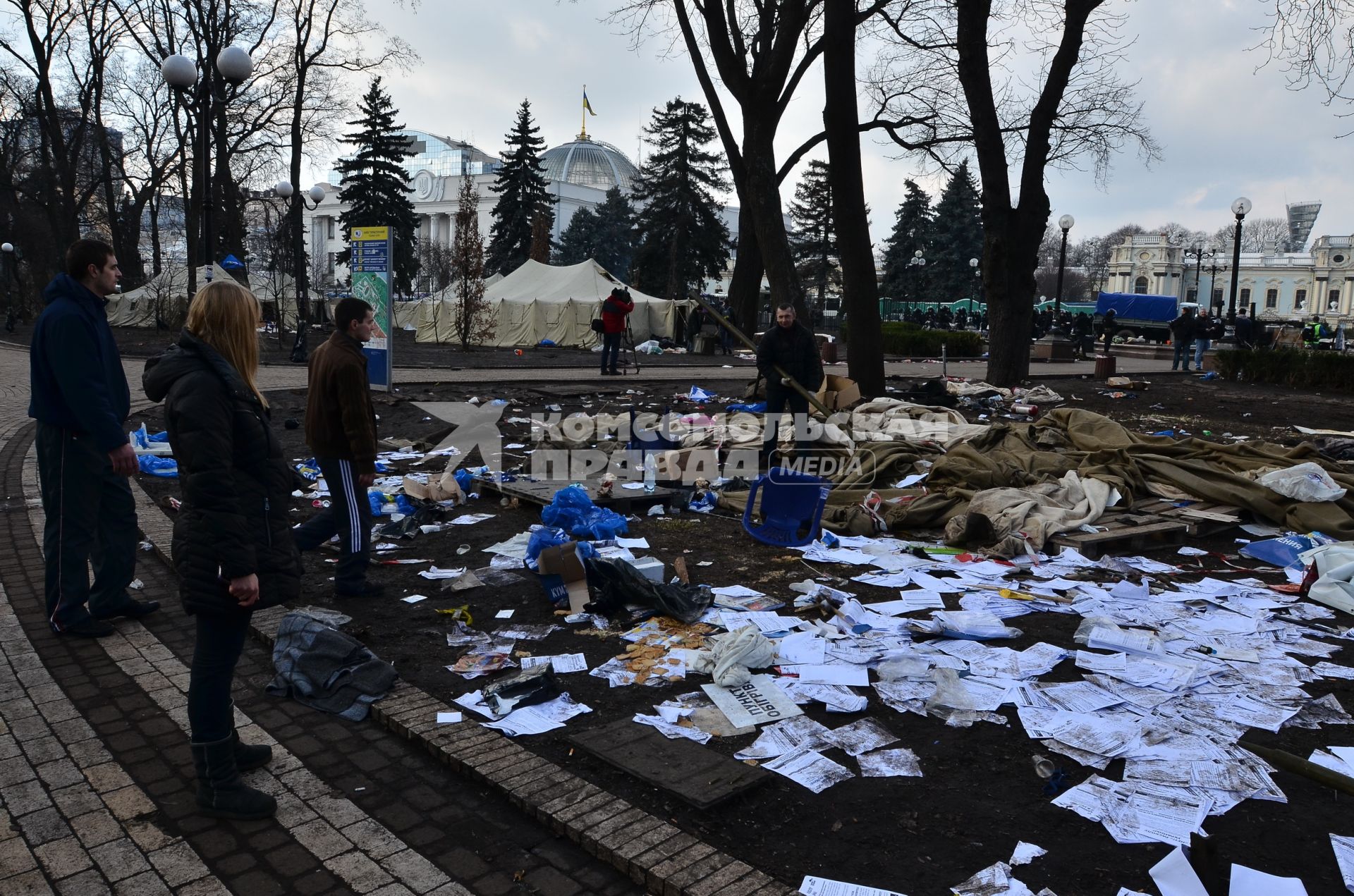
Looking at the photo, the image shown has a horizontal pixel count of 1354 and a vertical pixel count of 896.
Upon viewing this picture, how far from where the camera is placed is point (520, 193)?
58.2 metres

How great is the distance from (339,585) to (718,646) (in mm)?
2354

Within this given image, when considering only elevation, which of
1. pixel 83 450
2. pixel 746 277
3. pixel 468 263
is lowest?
pixel 83 450

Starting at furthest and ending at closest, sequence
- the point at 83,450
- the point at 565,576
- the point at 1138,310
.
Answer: the point at 1138,310
the point at 565,576
the point at 83,450

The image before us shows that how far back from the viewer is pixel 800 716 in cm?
389

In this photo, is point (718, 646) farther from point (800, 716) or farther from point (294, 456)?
point (294, 456)

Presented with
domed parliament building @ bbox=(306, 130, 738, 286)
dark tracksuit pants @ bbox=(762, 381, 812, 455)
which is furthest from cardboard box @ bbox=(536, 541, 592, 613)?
domed parliament building @ bbox=(306, 130, 738, 286)

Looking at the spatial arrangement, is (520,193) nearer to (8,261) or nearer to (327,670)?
(8,261)

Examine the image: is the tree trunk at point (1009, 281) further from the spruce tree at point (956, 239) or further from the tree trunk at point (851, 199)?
the spruce tree at point (956, 239)

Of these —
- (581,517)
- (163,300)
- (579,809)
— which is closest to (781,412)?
(581,517)

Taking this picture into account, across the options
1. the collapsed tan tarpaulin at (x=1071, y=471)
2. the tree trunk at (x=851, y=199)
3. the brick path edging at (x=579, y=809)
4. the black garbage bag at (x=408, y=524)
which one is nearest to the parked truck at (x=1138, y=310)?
the tree trunk at (x=851, y=199)

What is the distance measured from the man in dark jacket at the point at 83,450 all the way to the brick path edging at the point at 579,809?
1.80 meters

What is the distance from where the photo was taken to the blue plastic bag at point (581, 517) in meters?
6.74

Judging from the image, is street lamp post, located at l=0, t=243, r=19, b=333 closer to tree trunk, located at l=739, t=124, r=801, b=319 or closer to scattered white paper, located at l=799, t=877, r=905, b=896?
tree trunk, located at l=739, t=124, r=801, b=319

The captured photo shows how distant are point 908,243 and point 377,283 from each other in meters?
49.1
